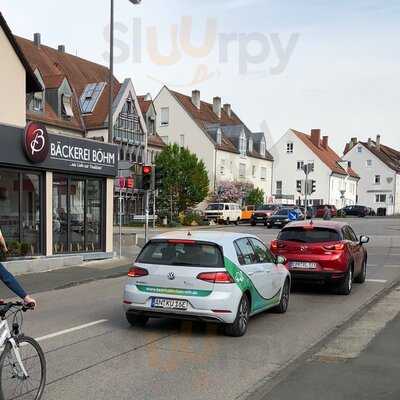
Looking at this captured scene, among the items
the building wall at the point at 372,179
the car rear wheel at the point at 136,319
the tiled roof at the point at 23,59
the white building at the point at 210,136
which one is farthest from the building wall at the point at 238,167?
the car rear wheel at the point at 136,319

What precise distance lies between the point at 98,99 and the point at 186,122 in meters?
18.2

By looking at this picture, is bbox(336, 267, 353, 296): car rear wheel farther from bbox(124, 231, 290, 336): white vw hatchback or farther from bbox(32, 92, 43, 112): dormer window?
bbox(32, 92, 43, 112): dormer window

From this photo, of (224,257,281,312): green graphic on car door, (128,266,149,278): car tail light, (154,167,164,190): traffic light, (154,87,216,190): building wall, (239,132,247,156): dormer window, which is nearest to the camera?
(224,257,281,312): green graphic on car door

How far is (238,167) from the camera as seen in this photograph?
68.9 meters

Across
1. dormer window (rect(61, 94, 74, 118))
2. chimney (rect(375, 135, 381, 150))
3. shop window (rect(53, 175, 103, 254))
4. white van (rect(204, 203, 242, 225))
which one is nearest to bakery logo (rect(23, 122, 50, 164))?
shop window (rect(53, 175, 103, 254))

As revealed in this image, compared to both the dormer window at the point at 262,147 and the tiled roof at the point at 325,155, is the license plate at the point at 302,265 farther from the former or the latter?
the tiled roof at the point at 325,155

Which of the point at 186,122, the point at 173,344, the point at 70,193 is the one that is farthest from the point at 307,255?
the point at 186,122

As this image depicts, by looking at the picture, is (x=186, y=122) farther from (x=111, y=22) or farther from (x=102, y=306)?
(x=102, y=306)

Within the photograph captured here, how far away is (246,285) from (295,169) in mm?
77562

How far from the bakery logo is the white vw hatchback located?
8.50 meters

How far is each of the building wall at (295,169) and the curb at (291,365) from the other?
75027mm

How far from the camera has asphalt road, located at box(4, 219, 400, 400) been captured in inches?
230

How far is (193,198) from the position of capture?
52.2 meters

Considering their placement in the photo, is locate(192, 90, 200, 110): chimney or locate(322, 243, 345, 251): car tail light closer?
locate(322, 243, 345, 251): car tail light
